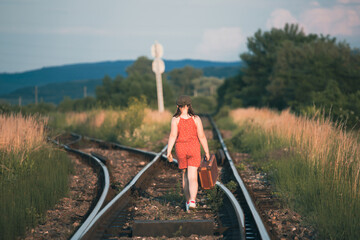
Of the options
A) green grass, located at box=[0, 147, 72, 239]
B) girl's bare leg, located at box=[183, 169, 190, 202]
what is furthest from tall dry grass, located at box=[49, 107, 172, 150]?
girl's bare leg, located at box=[183, 169, 190, 202]

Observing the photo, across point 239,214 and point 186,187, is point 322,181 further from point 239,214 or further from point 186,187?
point 186,187

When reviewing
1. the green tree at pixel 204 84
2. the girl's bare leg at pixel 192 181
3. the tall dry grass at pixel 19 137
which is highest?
the tall dry grass at pixel 19 137

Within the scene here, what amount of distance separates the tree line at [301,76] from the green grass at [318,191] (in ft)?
6.95

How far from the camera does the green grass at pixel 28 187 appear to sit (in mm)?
5531

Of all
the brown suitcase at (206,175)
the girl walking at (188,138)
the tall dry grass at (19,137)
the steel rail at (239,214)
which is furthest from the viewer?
the tall dry grass at (19,137)

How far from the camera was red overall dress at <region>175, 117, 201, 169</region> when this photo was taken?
20.1ft

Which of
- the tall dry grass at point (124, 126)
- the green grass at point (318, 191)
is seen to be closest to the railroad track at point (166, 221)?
the green grass at point (318, 191)

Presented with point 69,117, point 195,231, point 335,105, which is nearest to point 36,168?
point 195,231

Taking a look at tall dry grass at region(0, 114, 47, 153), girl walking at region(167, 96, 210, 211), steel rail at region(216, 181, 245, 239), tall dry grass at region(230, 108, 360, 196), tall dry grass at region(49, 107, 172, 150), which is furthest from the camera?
tall dry grass at region(49, 107, 172, 150)

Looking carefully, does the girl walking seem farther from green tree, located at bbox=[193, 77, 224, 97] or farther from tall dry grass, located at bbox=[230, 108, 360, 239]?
green tree, located at bbox=[193, 77, 224, 97]

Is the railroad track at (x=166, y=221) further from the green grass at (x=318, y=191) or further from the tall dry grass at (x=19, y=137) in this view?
the tall dry grass at (x=19, y=137)

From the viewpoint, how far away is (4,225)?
524 cm

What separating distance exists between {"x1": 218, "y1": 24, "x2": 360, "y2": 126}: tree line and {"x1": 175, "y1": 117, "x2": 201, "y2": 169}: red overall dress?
4.80 m

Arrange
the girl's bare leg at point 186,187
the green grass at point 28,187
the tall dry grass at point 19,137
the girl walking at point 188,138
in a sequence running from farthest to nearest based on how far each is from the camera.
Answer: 1. the tall dry grass at point 19,137
2. the girl's bare leg at point 186,187
3. the girl walking at point 188,138
4. the green grass at point 28,187
